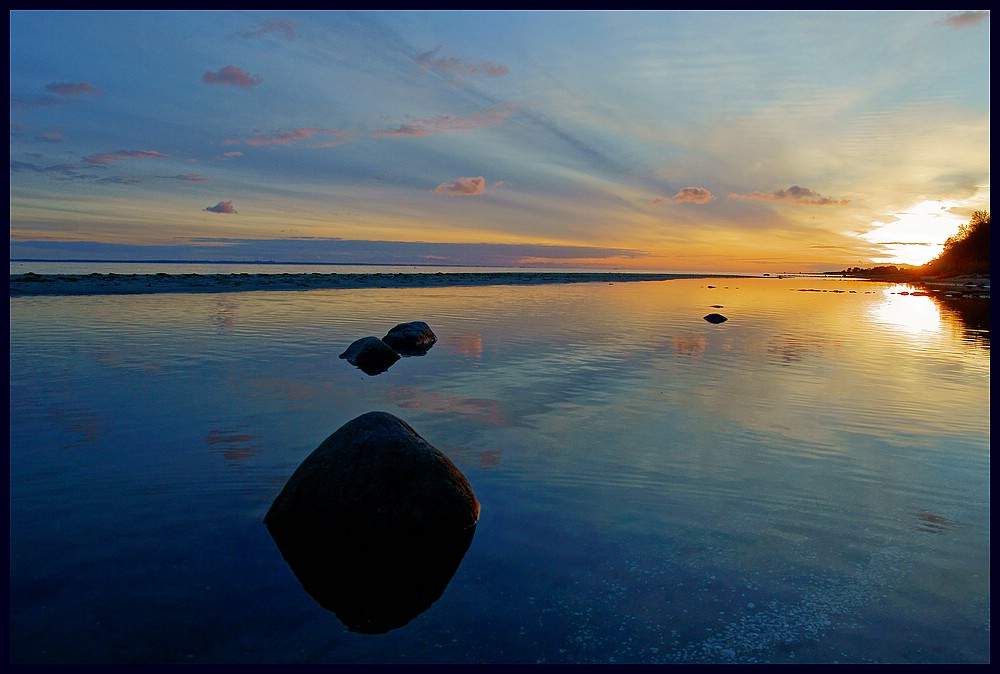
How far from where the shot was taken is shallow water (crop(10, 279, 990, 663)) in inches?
187

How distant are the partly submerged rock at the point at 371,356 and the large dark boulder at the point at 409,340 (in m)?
1.83

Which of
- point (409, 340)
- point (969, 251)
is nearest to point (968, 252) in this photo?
point (969, 251)

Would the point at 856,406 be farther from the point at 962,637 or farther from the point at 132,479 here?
the point at 132,479

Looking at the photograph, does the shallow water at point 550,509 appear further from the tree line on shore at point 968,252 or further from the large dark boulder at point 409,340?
the tree line on shore at point 968,252

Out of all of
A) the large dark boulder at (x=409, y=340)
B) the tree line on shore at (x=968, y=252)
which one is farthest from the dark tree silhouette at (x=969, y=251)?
the large dark boulder at (x=409, y=340)

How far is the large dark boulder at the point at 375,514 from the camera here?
579 cm

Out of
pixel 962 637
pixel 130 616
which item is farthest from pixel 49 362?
pixel 962 637

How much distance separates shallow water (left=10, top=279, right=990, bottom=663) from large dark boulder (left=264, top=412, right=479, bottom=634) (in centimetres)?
25

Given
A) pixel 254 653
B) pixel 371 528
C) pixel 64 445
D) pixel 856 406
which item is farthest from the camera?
pixel 856 406

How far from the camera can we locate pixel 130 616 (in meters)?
4.84

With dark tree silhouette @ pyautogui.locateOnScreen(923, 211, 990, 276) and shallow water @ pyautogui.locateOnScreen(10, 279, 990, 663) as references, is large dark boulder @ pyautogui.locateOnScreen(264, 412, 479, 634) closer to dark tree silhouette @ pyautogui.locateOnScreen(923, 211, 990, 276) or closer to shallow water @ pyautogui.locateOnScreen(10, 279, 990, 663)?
shallow water @ pyautogui.locateOnScreen(10, 279, 990, 663)

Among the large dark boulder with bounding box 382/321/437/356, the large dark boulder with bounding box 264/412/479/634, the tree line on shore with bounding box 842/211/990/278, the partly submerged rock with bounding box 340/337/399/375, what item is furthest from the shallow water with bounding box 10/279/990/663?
the tree line on shore with bounding box 842/211/990/278

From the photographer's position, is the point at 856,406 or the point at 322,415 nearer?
the point at 322,415

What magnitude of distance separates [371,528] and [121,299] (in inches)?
1452
